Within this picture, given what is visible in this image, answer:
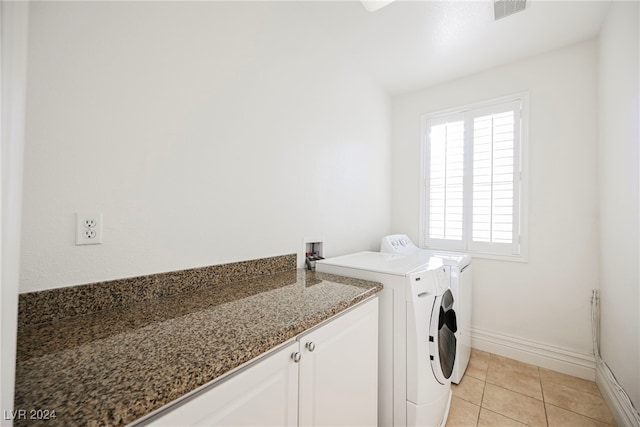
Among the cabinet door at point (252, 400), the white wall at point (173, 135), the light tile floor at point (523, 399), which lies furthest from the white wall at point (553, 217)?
the cabinet door at point (252, 400)

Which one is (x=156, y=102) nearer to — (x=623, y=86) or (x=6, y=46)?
(x=6, y=46)

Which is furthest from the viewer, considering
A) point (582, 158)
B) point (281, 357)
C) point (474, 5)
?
point (582, 158)

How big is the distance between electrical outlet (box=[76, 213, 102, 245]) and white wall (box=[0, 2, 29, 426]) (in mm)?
635

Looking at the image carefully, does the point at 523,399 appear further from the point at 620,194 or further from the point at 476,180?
the point at 476,180

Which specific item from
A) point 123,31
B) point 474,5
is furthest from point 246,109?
point 474,5

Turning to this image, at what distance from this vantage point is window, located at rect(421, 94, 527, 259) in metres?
2.33

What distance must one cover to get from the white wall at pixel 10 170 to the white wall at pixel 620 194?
2.28m

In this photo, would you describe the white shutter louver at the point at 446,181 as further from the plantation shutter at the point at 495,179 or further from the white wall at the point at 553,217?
the white wall at the point at 553,217

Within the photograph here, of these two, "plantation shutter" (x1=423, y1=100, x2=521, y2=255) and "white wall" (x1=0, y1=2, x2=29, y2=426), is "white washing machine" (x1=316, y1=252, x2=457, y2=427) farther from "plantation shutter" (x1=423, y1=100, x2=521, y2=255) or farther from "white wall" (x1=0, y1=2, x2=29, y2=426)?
"white wall" (x1=0, y1=2, x2=29, y2=426)

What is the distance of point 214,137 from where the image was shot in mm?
1315

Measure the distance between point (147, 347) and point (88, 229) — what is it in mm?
527

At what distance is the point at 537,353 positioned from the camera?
7.29 ft

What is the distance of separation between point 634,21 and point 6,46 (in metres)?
2.49

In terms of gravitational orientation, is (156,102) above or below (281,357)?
above
